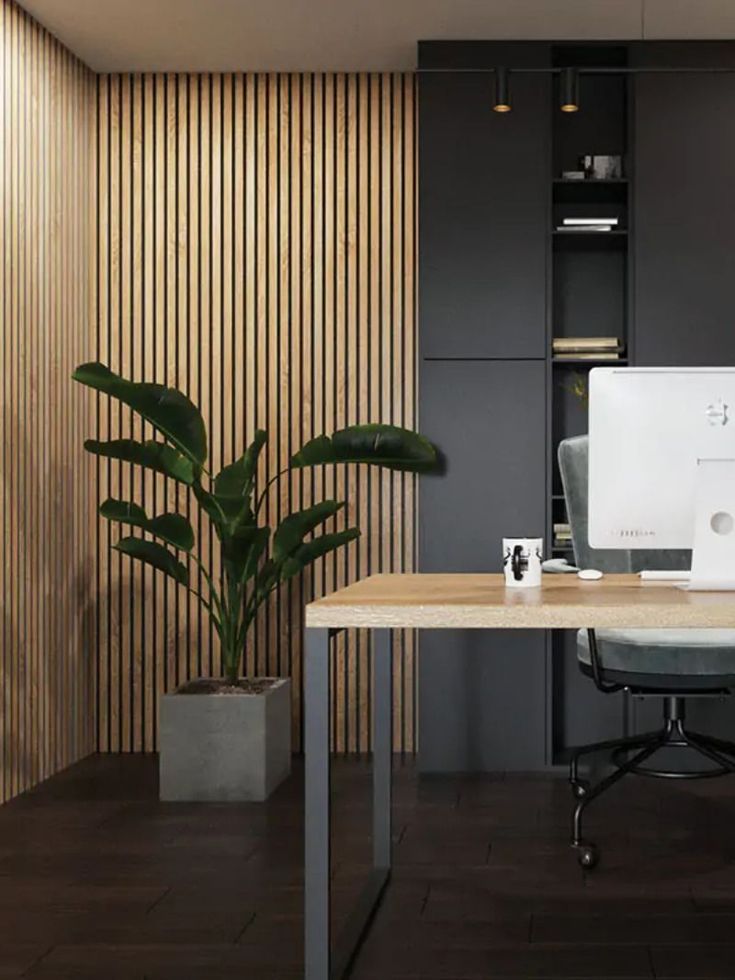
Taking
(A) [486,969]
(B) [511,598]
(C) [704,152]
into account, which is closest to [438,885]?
(A) [486,969]

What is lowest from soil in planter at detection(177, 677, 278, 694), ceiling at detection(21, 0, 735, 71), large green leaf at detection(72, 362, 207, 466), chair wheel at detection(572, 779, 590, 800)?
chair wheel at detection(572, 779, 590, 800)

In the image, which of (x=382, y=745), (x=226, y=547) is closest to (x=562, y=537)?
(x=226, y=547)

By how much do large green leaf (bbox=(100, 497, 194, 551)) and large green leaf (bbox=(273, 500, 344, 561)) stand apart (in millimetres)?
322

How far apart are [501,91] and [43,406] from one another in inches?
81.6

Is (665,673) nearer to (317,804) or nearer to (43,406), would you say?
(317,804)

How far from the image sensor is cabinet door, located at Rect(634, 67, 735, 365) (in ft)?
16.5

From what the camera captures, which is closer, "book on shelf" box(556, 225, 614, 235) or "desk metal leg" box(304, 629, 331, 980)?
"desk metal leg" box(304, 629, 331, 980)

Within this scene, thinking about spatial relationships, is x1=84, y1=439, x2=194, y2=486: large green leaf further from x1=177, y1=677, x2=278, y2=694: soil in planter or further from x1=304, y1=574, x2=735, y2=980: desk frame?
x1=304, y1=574, x2=735, y2=980: desk frame

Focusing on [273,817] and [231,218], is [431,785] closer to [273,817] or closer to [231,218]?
[273,817]

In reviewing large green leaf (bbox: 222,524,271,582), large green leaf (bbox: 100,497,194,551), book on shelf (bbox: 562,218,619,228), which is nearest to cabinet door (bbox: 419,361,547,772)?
book on shelf (bbox: 562,218,619,228)

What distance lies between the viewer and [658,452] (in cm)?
290

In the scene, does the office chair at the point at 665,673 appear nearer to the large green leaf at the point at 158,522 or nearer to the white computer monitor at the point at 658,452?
the white computer monitor at the point at 658,452

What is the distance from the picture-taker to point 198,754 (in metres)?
4.58

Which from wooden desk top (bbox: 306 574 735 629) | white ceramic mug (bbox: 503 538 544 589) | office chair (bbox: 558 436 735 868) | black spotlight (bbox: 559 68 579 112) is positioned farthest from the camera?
black spotlight (bbox: 559 68 579 112)
